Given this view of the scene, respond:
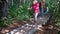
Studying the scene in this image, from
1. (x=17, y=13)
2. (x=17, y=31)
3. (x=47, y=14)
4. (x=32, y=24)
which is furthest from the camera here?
(x=47, y=14)

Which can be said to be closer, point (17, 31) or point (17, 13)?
point (17, 31)

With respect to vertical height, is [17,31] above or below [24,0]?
below

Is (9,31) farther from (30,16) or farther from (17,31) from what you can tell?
(30,16)

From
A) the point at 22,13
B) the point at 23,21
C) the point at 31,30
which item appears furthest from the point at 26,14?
the point at 31,30

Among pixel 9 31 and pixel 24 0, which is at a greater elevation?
pixel 24 0

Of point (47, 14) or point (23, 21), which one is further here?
point (47, 14)

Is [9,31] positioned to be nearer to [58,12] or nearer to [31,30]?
[31,30]

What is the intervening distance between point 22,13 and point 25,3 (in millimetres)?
1820

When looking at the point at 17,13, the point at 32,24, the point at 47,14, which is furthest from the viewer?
the point at 47,14

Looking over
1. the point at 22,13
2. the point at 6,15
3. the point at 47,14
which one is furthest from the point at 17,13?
the point at 47,14

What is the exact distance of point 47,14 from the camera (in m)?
14.8

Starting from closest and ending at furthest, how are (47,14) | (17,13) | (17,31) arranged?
(17,31) → (17,13) → (47,14)

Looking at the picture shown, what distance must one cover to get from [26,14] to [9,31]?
3.40 m

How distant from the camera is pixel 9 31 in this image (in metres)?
10.2
